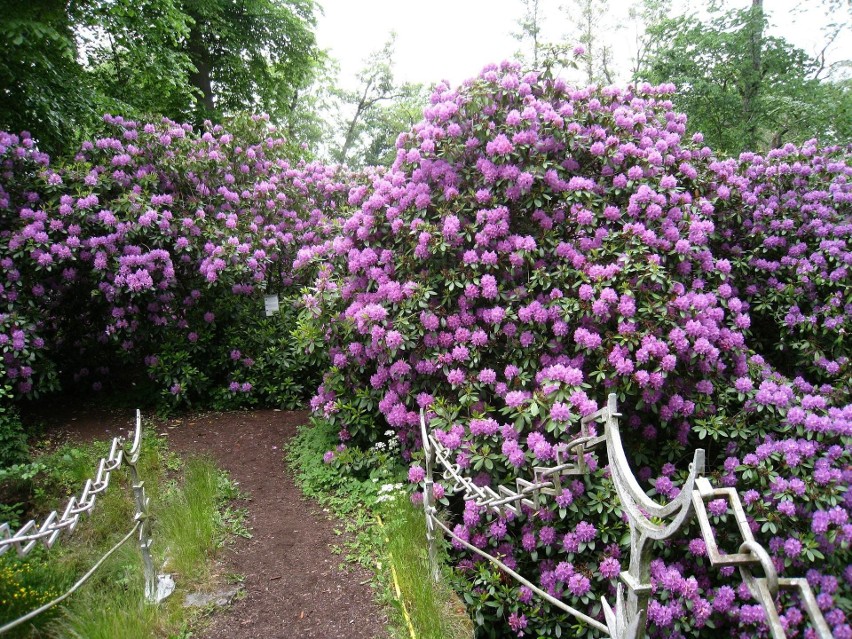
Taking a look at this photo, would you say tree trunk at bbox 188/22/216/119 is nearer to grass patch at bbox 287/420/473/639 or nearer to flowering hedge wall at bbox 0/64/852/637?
flowering hedge wall at bbox 0/64/852/637

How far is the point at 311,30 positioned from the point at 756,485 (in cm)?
1234

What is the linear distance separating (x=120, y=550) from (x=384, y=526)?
61.4 inches

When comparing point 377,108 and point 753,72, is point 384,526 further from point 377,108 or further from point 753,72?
point 377,108

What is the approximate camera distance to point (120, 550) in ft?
10.3

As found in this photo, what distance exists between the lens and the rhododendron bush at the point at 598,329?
289cm

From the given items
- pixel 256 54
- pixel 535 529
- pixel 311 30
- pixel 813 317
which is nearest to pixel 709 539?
pixel 535 529

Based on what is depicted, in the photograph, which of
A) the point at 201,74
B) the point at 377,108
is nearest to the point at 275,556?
the point at 201,74

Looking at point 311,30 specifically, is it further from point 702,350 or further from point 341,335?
point 702,350

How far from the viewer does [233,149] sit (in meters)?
6.72

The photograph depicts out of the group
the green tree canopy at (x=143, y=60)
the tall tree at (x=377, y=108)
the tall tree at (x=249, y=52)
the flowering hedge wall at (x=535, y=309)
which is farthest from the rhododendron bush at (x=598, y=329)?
the tall tree at (x=377, y=108)

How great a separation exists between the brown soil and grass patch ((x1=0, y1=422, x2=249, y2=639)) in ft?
0.58

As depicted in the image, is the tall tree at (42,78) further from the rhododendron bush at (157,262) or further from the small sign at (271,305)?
the small sign at (271,305)

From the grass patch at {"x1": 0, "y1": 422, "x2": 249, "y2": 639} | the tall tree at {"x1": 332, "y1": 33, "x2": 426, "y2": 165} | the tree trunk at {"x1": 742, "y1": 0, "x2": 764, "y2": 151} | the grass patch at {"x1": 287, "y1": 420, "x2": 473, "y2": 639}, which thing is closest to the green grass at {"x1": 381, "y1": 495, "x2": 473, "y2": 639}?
the grass patch at {"x1": 287, "y1": 420, "x2": 473, "y2": 639}

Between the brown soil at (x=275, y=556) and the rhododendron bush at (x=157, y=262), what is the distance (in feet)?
2.39
